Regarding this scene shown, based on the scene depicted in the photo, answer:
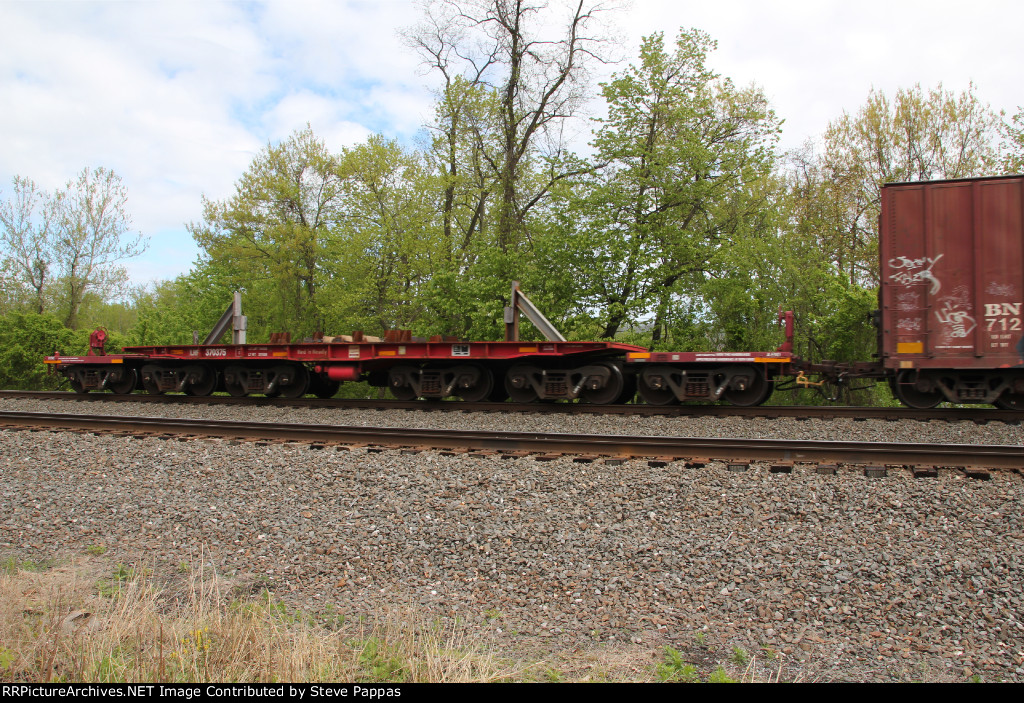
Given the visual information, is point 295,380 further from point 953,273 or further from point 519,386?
point 953,273

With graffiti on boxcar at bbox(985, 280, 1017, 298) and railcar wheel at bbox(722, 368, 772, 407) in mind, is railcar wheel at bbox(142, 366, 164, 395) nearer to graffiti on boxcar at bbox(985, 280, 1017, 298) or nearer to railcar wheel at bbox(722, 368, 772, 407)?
railcar wheel at bbox(722, 368, 772, 407)

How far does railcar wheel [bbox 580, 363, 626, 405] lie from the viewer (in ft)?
37.4

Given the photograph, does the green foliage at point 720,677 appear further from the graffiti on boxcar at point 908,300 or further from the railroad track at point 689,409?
the graffiti on boxcar at point 908,300

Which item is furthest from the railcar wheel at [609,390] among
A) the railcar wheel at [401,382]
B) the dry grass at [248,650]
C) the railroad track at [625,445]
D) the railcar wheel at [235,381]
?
the dry grass at [248,650]

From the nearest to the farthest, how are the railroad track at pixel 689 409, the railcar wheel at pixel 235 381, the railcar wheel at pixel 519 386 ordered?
the railroad track at pixel 689 409
the railcar wheel at pixel 519 386
the railcar wheel at pixel 235 381

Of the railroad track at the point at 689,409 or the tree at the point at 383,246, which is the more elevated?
the tree at the point at 383,246

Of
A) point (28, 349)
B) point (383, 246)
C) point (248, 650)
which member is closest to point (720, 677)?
point (248, 650)

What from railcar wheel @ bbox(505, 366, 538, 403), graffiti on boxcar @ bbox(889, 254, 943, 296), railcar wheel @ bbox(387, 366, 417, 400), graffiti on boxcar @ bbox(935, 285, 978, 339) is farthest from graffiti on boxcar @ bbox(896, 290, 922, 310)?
railcar wheel @ bbox(387, 366, 417, 400)

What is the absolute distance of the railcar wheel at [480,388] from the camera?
1223 cm

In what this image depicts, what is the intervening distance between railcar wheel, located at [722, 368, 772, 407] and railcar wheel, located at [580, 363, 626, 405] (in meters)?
1.89

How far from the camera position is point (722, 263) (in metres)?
17.0

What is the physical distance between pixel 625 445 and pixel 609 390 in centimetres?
469

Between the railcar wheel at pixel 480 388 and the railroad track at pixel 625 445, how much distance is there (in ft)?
14.7
